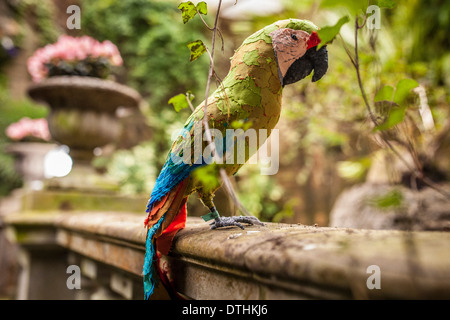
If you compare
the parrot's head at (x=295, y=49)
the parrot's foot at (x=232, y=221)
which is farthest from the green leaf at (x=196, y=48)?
the parrot's foot at (x=232, y=221)

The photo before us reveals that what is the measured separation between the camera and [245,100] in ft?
2.95

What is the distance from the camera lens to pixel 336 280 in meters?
0.49

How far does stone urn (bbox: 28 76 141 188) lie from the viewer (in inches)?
100

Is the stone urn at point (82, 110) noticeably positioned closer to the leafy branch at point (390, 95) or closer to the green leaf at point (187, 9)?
the green leaf at point (187, 9)

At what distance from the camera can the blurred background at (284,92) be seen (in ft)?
10.1

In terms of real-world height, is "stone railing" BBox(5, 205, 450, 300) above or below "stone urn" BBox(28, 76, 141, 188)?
below

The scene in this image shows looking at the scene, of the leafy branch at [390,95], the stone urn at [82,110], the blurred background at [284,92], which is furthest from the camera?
the blurred background at [284,92]

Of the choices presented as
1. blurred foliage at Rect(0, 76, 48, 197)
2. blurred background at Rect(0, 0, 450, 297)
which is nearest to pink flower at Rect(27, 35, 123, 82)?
blurred background at Rect(0, 0, 450, 297)

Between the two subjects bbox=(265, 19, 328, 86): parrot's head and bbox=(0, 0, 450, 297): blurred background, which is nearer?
bbox=(265, 19, 328, 86): parrot's head

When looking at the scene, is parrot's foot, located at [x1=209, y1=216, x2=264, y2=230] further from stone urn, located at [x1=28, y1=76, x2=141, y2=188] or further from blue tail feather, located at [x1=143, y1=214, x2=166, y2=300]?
stone urn, located at [x1=28, y1=76, x2=141, y2=188]

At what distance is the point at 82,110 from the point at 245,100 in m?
2.13

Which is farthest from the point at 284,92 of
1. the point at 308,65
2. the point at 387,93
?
the point at 387,93

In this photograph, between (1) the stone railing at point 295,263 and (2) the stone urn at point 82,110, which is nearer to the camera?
(1) the stone railing at point 295,263

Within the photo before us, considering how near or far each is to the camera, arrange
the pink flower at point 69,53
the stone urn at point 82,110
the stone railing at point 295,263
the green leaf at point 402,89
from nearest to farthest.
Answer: the stone railing at point 295,263
the green leaf at point 402,89
the stone urn at point 82,110
the pink flower at point 69,53
